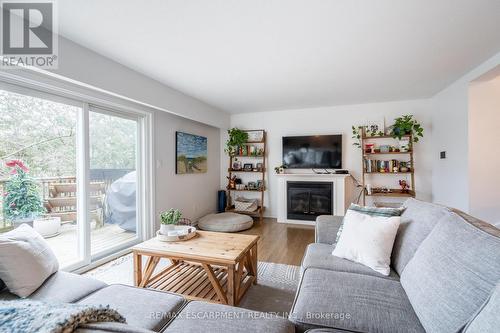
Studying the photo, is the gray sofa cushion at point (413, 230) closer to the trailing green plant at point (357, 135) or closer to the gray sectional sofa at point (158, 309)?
the gray sectional sofa at point (158, 309)

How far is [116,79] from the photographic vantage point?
7.84 ft

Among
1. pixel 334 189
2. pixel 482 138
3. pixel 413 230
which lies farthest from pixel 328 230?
pixel 482 138

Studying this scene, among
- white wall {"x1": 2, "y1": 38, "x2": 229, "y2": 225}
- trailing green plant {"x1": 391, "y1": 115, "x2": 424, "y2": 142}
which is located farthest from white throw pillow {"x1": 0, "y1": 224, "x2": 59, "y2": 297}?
trailing green plant {"x1": 391, "y1": 115, "x2": 424, "y2": 142}

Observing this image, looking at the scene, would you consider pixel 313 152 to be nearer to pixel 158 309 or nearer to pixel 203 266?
pixel 203 266

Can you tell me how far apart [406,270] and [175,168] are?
11.0 ft

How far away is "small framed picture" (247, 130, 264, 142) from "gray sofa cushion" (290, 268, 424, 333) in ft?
12.2

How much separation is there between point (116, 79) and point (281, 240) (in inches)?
117

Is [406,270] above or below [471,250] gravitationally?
below

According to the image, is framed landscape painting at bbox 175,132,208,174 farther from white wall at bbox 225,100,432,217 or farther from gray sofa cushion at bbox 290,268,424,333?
gray sofa cushion at bbox 290,268,424,333

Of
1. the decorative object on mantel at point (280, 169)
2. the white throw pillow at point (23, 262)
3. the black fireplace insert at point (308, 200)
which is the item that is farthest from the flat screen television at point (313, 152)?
the white throw pillow at point (23, 262)

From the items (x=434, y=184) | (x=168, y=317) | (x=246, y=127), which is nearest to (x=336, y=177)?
(x=434, y=184)

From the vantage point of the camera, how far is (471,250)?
0.96m

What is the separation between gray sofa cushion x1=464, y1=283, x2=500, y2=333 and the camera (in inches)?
27.2

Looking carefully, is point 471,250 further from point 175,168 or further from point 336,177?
point 175,168
